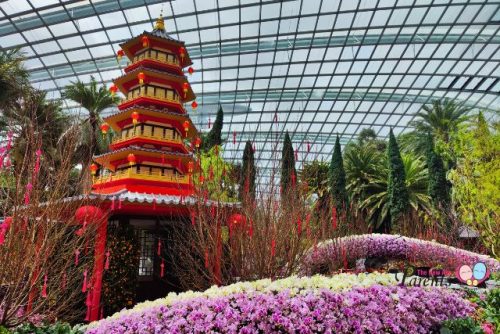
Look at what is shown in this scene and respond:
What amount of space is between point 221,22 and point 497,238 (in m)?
22.1

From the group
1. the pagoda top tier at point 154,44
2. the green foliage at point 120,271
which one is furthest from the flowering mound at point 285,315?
the pagoda top tier at point 154,44

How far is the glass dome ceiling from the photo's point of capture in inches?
1034

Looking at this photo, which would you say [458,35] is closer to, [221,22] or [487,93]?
[487,93]

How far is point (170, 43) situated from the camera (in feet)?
48.2

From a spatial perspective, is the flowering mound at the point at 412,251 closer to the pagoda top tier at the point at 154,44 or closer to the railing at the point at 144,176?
the railing at the point at 144,176

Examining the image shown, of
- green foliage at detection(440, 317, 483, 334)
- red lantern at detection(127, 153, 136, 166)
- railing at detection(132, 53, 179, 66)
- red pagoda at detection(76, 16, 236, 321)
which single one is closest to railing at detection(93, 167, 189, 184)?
red pagoda at detection(76, 16, 236, 321)

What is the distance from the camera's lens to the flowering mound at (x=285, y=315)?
16.0 ft

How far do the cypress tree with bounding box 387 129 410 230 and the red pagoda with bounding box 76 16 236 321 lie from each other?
53.6ft

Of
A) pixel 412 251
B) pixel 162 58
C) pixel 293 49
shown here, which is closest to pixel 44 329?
pixel 162 58

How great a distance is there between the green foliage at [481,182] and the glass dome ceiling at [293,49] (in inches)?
465

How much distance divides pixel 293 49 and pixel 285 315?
2745cm

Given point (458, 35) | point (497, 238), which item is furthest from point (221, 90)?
point (497, 238)

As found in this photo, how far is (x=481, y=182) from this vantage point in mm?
10570

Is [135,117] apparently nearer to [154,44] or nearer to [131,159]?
[131,159]
